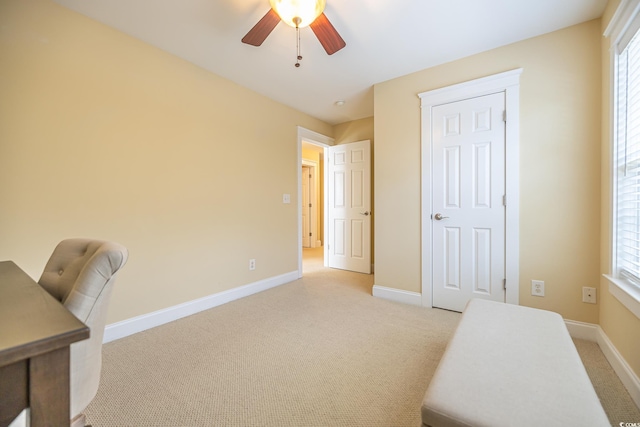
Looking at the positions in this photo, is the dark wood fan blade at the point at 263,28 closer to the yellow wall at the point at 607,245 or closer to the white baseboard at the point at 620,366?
the yellow wall at the point at 607,245

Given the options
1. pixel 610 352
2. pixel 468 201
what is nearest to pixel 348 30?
pixel 468 201

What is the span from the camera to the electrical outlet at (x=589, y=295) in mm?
1938

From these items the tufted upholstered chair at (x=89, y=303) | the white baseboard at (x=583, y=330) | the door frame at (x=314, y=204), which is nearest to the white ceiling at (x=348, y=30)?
the tufted upholstered chair at (x=89, y=303)

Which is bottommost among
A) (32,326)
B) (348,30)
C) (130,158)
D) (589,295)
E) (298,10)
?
(589,295)

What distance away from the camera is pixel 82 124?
1.85 metres

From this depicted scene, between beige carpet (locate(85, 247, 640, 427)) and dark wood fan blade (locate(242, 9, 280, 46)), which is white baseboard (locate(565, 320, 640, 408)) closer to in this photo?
beige carpet (locate(85, 247, 640, 427))

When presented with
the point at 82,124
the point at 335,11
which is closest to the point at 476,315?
the point at 335,11

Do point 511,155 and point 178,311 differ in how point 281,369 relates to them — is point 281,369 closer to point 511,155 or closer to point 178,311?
point 178,311

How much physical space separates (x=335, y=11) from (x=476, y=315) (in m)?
2.14

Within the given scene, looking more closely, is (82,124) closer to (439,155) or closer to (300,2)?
(300,2)

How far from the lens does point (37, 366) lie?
52 centimetres

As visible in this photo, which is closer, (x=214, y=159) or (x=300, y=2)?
(x=300, y=2)

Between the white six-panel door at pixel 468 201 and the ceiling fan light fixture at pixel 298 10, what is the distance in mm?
1525

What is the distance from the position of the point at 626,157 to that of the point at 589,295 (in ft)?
3.45
